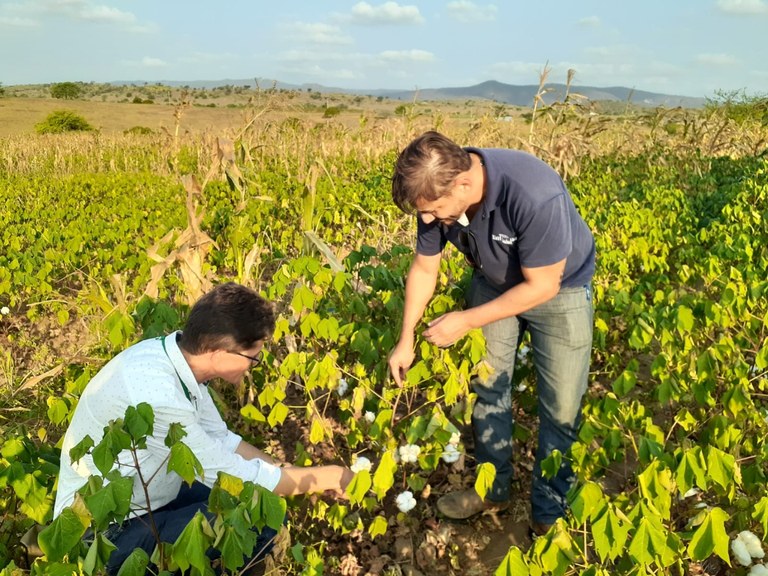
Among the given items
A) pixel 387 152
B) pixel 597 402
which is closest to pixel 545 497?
pixel 597 402

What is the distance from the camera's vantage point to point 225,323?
1.96 m

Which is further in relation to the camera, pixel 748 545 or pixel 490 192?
pixel 490 192

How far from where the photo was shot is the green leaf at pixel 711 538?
4.46 ft

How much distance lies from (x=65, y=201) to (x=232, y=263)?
17.0 feet

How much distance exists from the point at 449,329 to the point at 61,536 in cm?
145

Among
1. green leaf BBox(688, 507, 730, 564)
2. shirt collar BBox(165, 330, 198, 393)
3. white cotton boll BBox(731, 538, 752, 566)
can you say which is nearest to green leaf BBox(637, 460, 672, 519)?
green leaf BBox(688, 507, 730, 564)

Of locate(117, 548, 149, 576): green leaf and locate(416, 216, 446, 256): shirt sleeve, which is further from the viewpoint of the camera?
locate(416, 216, 446, 256): shirt sleeve

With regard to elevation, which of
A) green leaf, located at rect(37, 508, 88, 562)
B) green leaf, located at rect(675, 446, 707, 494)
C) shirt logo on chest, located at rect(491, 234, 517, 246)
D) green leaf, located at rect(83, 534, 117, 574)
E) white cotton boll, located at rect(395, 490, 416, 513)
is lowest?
white cotton boll, located at rect(395, 490, 416, 513)

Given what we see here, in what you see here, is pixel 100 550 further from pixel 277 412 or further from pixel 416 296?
pixel 416 296

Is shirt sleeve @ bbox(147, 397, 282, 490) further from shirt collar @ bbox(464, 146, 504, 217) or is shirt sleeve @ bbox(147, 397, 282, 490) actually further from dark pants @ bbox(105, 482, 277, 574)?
shirt collar @ bbox(464, 146, 504, 217)

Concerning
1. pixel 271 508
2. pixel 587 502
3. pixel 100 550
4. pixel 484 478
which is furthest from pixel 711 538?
pixel 100 550

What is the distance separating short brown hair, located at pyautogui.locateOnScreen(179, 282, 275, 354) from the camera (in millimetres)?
1961

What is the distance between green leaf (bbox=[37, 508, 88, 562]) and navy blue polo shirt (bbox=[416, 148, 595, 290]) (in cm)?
157

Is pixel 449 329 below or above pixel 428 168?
below
